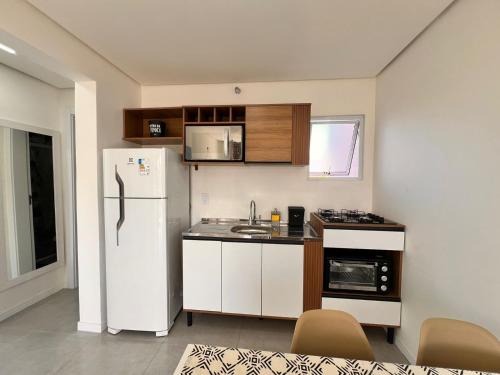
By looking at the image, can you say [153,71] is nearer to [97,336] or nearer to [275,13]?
[275,13]

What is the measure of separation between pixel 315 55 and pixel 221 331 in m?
2.84

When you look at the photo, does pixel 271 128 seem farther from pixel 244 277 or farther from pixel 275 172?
pixel 244 277

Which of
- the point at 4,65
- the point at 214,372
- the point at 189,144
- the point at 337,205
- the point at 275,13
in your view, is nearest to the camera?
the point at 214,372

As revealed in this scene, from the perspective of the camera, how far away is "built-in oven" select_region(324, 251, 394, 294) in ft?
6.74

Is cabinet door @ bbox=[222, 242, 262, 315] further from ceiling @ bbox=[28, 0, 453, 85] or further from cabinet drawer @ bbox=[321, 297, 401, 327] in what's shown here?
ceiling @ bbox=[28, 0, 453, 85]

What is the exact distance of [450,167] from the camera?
1455 millimetres

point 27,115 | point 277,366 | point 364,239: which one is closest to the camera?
point 277,366

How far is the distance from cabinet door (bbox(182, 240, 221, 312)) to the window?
59.4 inches

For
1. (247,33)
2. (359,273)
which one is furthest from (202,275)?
(247,33)

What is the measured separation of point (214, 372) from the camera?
85 centimetres

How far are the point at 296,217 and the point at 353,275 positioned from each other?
79 cm

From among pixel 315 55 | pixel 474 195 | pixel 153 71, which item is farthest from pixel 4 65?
pixel 474 195

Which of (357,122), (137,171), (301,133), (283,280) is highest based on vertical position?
(357,122)

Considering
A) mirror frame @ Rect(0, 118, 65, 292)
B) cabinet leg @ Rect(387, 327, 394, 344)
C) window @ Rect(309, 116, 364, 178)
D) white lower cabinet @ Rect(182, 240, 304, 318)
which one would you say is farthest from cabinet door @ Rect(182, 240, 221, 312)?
mirror frame @ Rect(0, 118, 65, 292)
